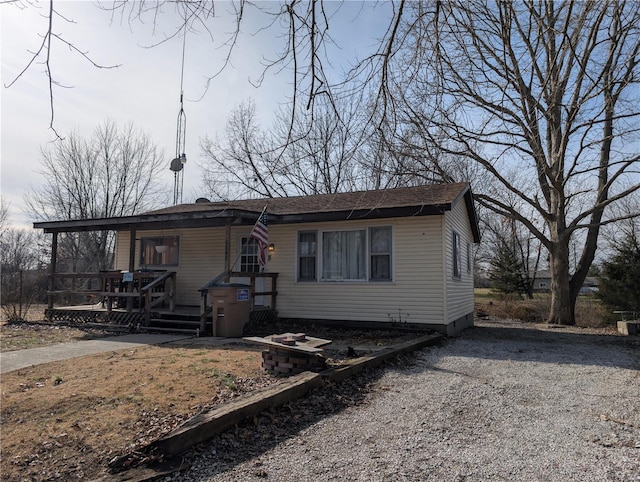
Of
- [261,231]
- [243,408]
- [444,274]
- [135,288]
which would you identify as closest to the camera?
[243,408]

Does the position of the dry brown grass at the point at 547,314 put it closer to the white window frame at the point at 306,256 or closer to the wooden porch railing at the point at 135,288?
the white window frame at the point at 306,256

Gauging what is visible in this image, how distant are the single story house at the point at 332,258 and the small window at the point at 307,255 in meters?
0.03

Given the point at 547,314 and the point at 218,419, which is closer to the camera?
the point at 218,419

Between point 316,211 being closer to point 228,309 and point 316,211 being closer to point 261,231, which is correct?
point 261,231

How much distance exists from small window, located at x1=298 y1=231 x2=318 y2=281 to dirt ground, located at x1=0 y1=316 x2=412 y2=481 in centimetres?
384

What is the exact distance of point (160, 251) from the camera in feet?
42.6

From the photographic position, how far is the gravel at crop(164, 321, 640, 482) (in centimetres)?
299

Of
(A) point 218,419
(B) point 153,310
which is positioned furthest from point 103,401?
(B) point 153,310

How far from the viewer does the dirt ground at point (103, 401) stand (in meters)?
3.21

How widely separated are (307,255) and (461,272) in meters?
4.54

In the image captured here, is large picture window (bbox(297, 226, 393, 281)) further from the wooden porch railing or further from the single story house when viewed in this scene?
the wooden porch railing

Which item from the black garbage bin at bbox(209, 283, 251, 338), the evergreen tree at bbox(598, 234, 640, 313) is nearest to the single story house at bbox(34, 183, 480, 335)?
the black garbage bin at bbox(209, 283, 251, 338)

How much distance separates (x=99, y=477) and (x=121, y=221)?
953 cm

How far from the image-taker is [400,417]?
4.15 m
